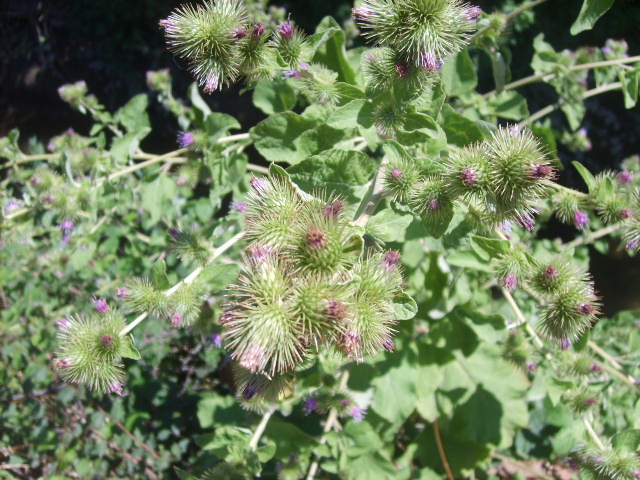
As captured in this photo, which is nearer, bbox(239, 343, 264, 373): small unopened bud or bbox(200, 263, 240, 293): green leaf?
bbox(239, 343, 264, 373): small unopened bud

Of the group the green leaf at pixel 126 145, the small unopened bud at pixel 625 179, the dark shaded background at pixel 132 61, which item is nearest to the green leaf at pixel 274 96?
the green leaf at pixel 126 145

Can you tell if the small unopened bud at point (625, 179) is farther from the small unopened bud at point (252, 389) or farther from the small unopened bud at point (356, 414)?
the small unopened bud at point (252, 389)

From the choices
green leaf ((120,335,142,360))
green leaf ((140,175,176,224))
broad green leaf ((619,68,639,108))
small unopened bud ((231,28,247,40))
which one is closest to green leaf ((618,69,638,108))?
broad green leaf ((619,68,639,108))

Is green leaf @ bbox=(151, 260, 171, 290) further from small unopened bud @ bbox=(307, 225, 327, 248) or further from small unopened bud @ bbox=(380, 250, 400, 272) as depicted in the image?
small unopened bud @ bbox=(380, 250, 400, 272)


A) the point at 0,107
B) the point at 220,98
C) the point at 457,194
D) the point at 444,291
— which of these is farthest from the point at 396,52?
the point at 0,107

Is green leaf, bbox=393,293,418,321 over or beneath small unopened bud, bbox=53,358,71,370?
over

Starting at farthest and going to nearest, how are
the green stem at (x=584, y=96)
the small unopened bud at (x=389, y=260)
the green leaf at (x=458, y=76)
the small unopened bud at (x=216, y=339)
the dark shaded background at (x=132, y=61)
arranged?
the dark shaded background at (x=132, y=61) → the green stem at (x=584, y=96) → the green leaf at (x=458, y=76) → the small unopened bud at (x=216, y=339) → the small unopened bud at (x=389, y=260)

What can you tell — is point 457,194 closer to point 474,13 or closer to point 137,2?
point 474,13
